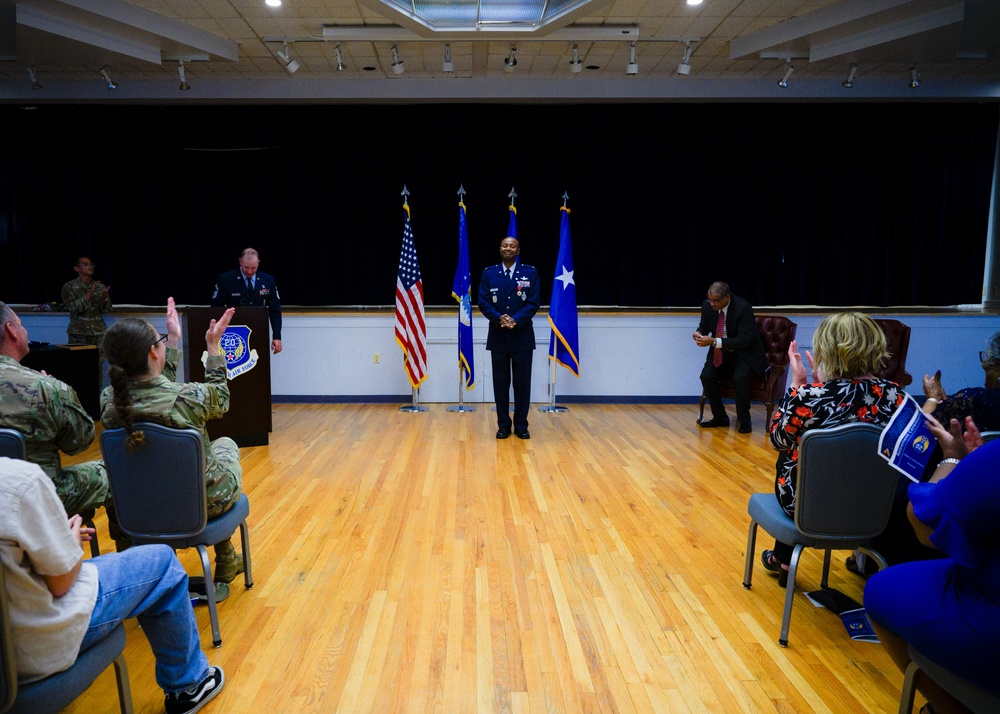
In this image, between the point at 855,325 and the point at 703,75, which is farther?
the point at 703,75

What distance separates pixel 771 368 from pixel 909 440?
4.52m

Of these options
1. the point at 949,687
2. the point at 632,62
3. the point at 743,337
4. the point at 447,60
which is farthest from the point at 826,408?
the point at 447,60

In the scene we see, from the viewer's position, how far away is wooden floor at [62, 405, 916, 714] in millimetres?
2340

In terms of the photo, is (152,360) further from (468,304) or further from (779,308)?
(779,308)

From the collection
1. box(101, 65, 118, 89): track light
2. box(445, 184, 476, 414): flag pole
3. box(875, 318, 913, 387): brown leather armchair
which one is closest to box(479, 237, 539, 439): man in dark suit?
box(445, 184, 476, 414): flag pole

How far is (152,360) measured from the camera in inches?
101

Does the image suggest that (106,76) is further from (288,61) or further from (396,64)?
(396,64)

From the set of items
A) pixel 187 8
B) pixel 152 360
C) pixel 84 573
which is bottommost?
pixel 84 573

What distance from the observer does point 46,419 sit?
2473mm

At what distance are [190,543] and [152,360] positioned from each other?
710 millimetres

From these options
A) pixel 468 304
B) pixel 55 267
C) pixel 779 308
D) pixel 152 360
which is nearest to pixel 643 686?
pixel 152 360

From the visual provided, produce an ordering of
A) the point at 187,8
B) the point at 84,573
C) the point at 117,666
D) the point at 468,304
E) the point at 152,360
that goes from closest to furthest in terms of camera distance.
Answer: the point at 84,573 → the point at 117,666 → the point at 152,360 → the point at 187,8 → the point at 468,304

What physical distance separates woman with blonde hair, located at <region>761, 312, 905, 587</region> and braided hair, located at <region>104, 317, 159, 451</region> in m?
2.46

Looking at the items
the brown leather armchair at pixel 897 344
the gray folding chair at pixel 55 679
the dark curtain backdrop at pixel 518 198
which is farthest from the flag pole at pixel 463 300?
the gray folding chair at pixel 55 679
